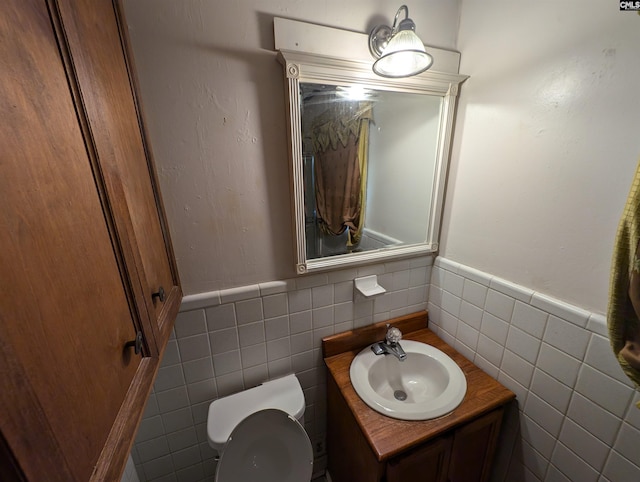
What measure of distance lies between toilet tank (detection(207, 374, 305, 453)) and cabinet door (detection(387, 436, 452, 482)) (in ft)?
1.15

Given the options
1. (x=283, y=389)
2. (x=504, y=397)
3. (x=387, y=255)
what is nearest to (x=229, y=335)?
(x=283, y=389)

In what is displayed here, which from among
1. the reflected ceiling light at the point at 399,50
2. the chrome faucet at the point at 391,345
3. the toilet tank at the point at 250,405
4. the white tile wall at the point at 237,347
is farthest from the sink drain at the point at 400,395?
the reflected ceiling light at the point at 399,50

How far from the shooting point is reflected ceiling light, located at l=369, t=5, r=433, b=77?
70 centimetres

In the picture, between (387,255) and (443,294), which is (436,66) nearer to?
(387,255)

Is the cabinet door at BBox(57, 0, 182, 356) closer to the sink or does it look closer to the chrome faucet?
the sink

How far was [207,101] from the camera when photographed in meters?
0.74

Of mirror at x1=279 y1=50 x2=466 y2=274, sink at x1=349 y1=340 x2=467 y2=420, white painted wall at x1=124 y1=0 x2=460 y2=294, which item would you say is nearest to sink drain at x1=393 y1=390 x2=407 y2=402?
sink at x1=349 y1=340 x2=467 y2=420

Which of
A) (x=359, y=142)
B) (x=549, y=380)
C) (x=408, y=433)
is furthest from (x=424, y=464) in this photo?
(x=359, y=142)

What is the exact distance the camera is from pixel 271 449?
2.87ft

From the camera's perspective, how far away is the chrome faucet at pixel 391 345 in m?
1.08

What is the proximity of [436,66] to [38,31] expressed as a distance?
3.61 feet

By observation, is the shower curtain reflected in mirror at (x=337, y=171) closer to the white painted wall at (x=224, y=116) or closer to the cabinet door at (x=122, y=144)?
the white painted wall at (x=224, y=116)

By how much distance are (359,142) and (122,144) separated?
32.0 inches

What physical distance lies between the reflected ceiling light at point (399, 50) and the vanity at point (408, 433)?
103 cm
